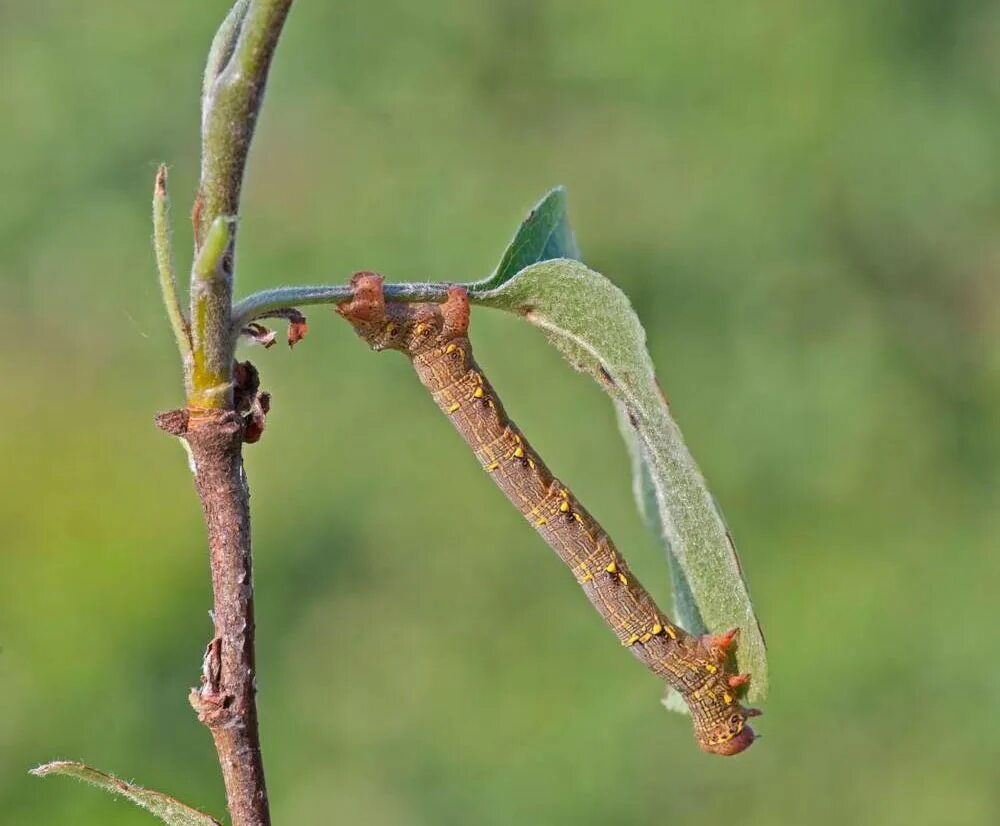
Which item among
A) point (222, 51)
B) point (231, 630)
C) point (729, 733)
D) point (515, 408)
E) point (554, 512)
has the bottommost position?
point (231, 630)

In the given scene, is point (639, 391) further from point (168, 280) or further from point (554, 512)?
point (554, 512)

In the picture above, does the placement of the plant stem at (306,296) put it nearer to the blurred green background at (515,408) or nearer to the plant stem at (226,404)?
the plant stem at (226,404)

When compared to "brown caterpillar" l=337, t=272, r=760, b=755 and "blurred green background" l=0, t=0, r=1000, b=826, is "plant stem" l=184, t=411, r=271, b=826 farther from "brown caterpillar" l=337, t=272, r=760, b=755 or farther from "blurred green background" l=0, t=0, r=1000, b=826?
"blurred green background" l=0, t=0, r=1000, b=826

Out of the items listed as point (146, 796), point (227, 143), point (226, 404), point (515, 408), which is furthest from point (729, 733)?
point (515, 408)

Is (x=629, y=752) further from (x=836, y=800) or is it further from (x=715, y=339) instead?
(x=715, y=339)

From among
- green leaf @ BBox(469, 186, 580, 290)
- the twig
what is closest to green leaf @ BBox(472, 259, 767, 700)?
green leaf @ BBox(469, 186, 580, 290)

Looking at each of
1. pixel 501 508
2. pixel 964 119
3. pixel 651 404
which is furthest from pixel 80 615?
pixel 964 119
